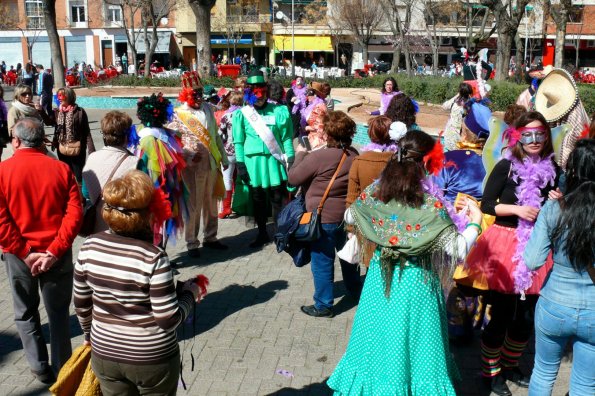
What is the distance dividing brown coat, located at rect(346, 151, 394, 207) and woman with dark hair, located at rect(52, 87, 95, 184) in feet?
16.3

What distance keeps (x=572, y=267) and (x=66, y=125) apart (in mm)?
7344

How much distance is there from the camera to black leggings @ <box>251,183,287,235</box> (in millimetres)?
7684

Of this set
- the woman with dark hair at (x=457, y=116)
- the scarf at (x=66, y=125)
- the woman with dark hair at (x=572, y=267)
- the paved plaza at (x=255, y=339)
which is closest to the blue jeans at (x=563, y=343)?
the woman with dark hair at (x=572, y=267)

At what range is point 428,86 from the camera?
945 inches

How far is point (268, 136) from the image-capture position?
7.41 metres

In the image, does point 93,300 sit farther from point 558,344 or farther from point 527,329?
point 527,329

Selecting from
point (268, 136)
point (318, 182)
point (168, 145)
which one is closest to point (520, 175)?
point (318, 182)

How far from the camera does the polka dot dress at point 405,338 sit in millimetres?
3604

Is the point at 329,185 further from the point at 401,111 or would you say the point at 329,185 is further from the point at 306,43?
the point at 306,43

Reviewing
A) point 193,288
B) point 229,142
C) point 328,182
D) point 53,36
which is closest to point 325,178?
point 328,182

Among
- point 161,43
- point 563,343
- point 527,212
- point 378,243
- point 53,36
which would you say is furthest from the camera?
point 161,43

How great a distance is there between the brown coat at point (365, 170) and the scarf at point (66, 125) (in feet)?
17.0

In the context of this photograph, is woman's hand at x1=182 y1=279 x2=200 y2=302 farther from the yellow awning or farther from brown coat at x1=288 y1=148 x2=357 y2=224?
the yellow awning

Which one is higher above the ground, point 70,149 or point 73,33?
point 73,33
